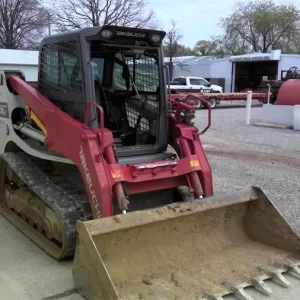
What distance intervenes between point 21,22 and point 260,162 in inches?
1284

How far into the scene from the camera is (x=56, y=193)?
4809 millimetres

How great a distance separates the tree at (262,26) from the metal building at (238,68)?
12.0 m

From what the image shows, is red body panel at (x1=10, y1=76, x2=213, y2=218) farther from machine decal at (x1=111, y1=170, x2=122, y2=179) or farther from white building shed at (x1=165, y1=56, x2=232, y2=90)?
white building shed at (x1=165, y1=56, x2=232, y2=90)

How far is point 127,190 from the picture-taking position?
464cm

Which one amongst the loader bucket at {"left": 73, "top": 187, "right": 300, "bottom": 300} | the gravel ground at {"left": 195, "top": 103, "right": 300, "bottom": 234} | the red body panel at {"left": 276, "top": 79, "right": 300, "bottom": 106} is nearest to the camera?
the loader bucket at {"left": 73, "top": 187, "right": 300, "bottom": 300}

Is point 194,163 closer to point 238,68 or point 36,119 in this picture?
point 36,119

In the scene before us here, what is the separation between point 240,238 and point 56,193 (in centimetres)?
198

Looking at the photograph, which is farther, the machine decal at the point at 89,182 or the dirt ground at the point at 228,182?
the machine decal at the point at 89,182

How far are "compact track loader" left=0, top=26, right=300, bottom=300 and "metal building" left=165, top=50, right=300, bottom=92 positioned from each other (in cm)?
3287

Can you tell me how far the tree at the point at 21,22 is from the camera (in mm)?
36781

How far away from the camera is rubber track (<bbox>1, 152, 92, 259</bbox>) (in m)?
4.43

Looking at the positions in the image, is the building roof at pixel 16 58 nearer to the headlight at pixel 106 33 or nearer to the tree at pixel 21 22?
the headlight at pixel 106 33

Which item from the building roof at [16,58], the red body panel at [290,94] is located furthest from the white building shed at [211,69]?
the red body panel at [290,94]

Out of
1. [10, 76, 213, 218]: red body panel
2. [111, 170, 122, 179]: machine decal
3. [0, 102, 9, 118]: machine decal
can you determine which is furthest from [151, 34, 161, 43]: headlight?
[0, 102, 9, 118]: machine decal
